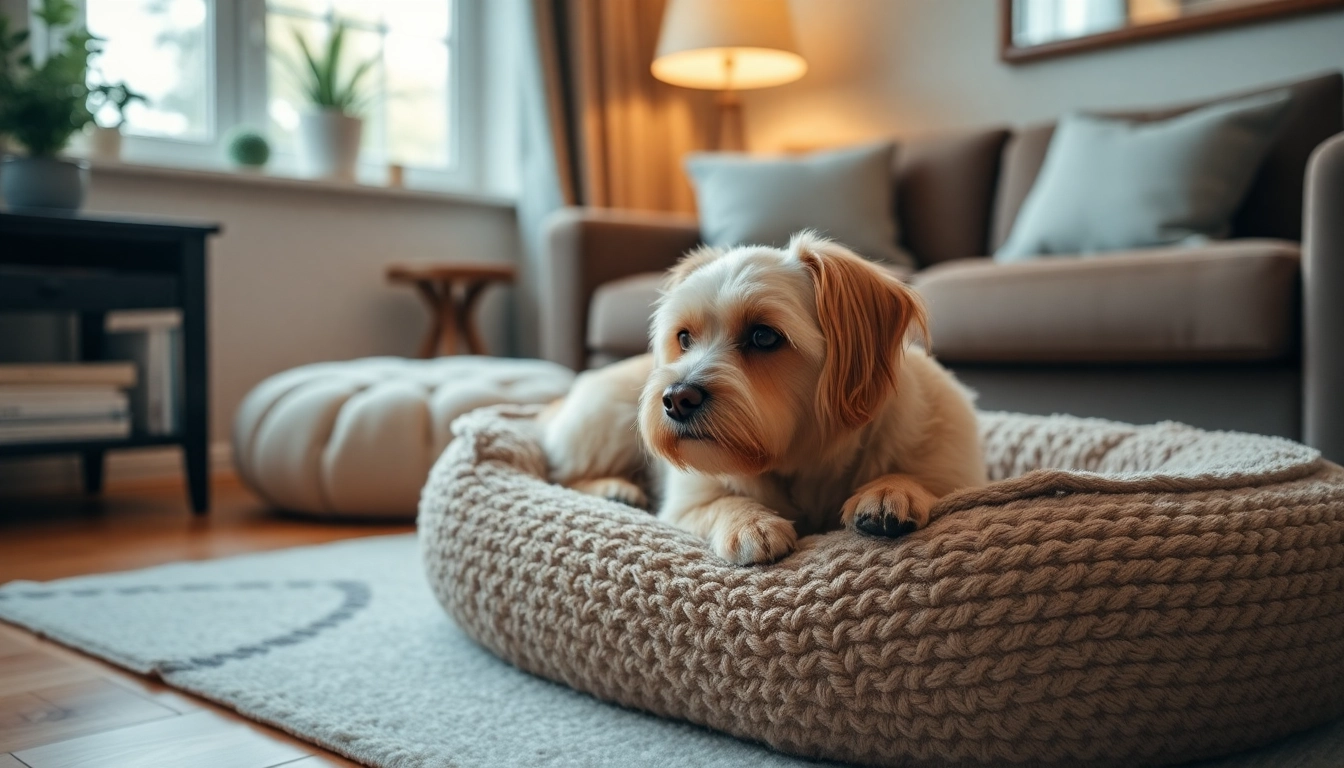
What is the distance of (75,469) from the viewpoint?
3229 millimetres

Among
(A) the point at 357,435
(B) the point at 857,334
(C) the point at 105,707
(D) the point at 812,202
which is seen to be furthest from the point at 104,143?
(B) the point at 857,334

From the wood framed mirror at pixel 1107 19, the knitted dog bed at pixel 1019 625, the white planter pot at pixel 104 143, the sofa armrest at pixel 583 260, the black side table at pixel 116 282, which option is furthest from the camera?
the white planter pot at pixel 104 143

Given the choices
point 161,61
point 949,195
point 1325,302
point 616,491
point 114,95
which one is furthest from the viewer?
point 161,61

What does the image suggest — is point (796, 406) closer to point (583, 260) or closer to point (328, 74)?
point (583, 260)

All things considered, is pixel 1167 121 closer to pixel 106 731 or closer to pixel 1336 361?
pixel 1336 361

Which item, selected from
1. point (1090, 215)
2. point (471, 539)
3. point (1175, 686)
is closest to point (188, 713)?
point (471, 539)

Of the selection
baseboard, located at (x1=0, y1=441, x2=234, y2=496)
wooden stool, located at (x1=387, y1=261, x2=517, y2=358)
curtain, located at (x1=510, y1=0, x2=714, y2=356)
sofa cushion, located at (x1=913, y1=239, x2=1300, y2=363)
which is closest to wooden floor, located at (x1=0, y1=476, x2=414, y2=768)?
baseboard, located at (x1=0, y1=441, x2=234, y2=496)

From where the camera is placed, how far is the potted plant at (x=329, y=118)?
146 inches

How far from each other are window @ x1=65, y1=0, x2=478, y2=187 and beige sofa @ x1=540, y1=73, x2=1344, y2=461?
134 cm

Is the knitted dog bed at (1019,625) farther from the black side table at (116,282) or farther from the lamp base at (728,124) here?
the lamp base at (728,124)

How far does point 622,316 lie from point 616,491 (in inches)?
53.1

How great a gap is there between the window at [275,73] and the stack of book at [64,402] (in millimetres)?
810

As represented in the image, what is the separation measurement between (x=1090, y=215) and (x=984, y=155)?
0.63m

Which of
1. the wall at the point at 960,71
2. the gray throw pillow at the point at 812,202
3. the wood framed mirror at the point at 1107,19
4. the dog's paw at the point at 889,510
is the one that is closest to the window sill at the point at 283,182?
the wall at the point at 960,71
